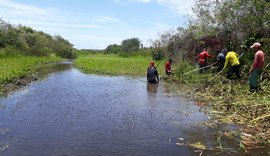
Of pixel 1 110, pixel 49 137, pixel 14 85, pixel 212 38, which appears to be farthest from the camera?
pixel 212 38

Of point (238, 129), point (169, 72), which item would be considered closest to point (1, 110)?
point (238, 129)

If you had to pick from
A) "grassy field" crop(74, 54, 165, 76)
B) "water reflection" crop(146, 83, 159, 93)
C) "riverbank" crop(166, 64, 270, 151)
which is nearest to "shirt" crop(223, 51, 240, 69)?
"riverbank" crop(166, 64, 270, 151)

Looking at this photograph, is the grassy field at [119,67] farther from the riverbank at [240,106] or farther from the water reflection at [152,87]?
the riverbank at [240,106]

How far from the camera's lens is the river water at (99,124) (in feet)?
22.2

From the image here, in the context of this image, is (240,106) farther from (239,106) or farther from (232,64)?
(232,64)

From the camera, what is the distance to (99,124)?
8.74 m

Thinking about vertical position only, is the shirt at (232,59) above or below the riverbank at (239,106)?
above

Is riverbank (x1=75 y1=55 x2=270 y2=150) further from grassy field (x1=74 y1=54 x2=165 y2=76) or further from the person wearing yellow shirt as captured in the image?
grassy field (x1=74 y1=54 x2=165 y2=76)

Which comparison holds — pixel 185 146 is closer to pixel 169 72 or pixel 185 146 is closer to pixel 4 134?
pixel 4 134

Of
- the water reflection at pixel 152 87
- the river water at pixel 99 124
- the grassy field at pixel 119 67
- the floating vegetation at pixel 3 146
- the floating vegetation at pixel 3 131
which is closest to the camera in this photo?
the floating vegetation at pixel 3 146

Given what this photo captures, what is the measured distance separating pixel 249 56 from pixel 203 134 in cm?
901

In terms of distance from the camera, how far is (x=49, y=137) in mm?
7461

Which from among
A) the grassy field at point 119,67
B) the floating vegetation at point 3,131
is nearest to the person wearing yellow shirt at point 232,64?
the grassy field at point 119,67

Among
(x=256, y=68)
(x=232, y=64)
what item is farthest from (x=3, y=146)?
(x=232, y=64)
